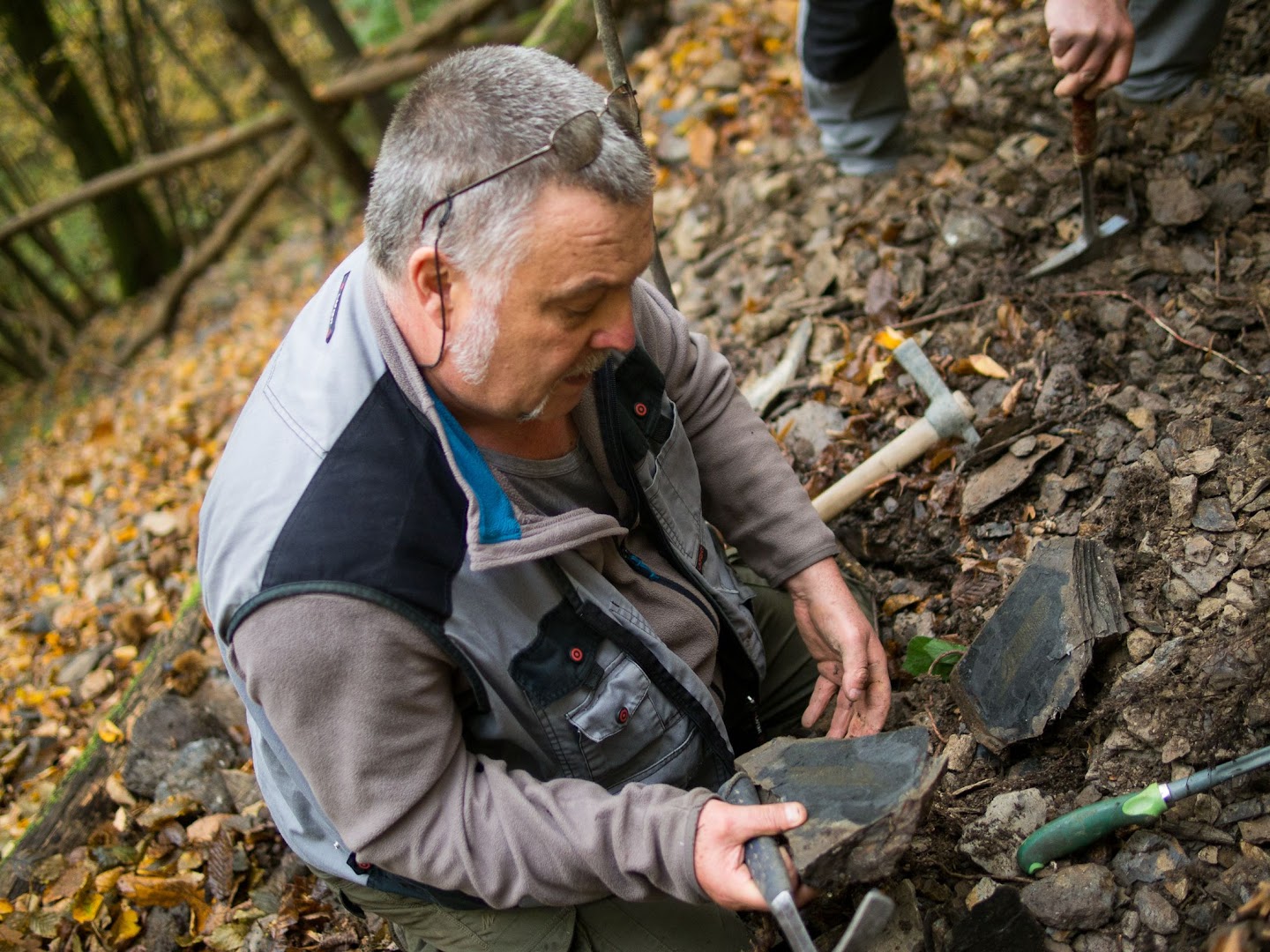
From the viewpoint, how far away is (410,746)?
6.09ft

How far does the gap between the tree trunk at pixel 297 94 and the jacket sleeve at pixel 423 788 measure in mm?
5807

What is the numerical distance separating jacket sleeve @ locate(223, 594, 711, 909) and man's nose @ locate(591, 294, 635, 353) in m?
0.66

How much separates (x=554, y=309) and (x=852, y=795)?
1126 millimetres

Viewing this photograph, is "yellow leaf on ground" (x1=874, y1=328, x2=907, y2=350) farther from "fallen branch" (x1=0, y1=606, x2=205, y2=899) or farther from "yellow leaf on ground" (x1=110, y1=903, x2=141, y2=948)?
"yellow leaf on ground" (x1=110, y1=903, x2=141, y2=948)

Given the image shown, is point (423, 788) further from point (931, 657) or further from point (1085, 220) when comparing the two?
point (1085, 220)

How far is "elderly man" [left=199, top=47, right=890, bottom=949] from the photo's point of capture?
5.76 feet

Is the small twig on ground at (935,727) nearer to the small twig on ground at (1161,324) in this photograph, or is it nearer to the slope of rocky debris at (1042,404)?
the slope of rocky debris at (1042,404)

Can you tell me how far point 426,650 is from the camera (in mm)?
1854

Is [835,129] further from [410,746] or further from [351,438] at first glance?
[410,746]

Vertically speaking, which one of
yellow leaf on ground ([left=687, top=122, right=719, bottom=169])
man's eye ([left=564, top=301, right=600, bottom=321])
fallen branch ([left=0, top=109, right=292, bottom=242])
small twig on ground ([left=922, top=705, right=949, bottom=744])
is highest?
fallen branch ([left=0, top=109, right=292, bottom=242])

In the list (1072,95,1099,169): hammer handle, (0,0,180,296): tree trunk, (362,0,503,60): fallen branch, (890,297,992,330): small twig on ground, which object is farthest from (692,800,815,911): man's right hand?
(0,0,180,296): tree trunk

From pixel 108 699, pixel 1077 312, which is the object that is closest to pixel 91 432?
pixel 108 699

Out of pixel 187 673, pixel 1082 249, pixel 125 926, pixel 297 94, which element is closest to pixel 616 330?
pixel 1082 249

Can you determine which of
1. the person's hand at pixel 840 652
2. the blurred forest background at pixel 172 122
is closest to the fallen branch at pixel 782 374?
the person's hand at pixel 840 652
